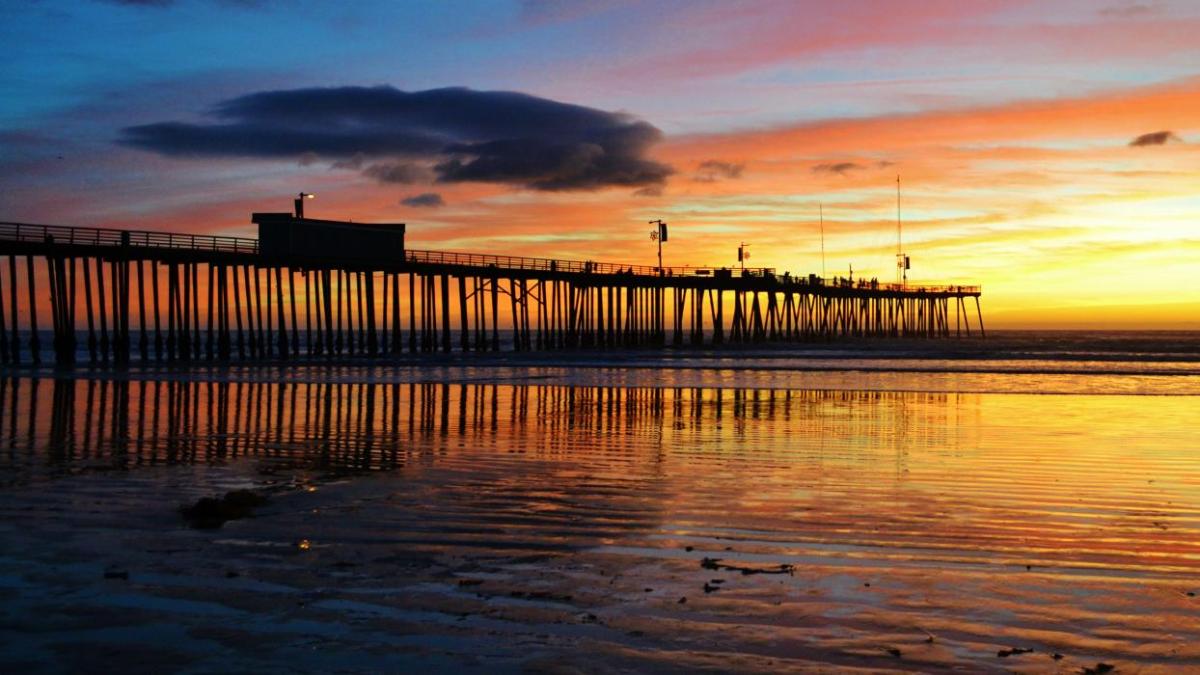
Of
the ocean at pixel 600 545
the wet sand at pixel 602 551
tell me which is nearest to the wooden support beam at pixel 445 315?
the ocean at pixel 600 545

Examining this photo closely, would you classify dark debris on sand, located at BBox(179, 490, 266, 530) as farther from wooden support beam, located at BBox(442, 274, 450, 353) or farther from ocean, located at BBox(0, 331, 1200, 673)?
wooden support beam, located at BBox(442, 274, 450, 353)

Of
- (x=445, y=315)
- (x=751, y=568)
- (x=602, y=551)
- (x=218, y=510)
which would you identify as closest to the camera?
(x=751, y=568)

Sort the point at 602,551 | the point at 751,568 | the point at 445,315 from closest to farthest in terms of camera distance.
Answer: the point at 751,568 → the point at 602,551 → the point at 445,315

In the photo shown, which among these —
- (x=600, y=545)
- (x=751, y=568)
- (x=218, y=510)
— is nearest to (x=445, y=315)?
(x=218, y=510)

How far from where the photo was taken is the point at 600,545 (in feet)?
26.2

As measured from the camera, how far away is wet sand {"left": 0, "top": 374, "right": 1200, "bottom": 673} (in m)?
5.54

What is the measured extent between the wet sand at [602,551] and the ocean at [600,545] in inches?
1.2

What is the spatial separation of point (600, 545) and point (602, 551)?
0.20 metres

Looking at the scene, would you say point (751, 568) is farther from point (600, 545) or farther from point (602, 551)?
point (600, 545)

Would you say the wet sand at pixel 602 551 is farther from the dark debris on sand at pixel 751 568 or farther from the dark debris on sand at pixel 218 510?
the dark debris on sand at pixel 218 510

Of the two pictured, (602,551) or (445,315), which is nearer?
(602,551)

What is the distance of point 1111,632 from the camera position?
19.0 ft

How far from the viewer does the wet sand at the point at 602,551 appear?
554 centimetres

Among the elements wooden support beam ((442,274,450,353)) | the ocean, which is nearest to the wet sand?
the ocean
